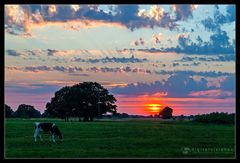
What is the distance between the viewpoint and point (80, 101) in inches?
970

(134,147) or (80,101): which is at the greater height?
(80,101)

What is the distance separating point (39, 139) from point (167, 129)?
6.38m

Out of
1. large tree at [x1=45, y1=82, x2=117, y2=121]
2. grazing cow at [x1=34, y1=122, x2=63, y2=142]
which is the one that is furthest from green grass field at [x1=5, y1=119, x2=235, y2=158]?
large tree at [x1=45, y1=82, x2=117, y2=121]

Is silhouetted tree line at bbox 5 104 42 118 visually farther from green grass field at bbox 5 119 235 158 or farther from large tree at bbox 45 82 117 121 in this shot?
large tree at bbox 45 82 117 121

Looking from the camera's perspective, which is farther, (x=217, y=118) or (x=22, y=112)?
(x=217, y=118)

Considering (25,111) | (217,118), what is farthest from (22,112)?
(217,118)

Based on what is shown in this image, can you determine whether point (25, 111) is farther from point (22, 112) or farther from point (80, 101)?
point (80, 101)

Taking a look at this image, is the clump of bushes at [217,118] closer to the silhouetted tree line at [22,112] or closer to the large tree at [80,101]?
the large tree at [80,101]

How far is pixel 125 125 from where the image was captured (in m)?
24.3

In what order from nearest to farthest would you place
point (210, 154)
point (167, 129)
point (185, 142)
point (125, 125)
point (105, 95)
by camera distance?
1. point (210, 154)
2. point (185, 142)
3. point (167, 129)
4. point (125, 125)
5. point (105, 95)

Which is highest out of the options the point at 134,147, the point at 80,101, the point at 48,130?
the point at 80,101
